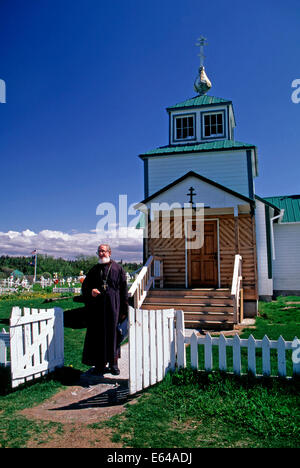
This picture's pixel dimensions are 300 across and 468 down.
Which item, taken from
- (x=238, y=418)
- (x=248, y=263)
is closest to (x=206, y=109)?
(x=248, y=263)

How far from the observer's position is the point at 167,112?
15938 millimetres

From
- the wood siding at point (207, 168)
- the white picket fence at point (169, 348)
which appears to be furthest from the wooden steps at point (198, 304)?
→ the wood siding at point (207, 168)

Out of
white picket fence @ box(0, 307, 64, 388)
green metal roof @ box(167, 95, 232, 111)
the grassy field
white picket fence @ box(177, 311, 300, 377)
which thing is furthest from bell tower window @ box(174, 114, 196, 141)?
the grassy field

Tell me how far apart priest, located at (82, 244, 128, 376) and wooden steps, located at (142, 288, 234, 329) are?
440 centimetres

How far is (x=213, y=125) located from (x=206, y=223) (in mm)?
5197

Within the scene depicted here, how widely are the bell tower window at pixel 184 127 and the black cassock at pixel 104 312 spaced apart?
11145 millimetres

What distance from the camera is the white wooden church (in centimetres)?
1063

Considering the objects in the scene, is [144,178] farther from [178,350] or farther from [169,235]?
[178,350]

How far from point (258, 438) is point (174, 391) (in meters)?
1.40

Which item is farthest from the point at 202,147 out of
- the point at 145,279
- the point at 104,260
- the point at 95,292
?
the point at 95,292

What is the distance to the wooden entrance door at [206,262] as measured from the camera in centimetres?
1234

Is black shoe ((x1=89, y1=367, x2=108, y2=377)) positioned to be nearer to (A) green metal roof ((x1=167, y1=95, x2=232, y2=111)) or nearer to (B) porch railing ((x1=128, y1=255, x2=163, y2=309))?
(B) porch railing ((x1=128, y1=255, x2=163, y2=309))

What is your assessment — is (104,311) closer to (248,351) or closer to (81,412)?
(81,412)

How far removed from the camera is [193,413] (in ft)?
13.1
